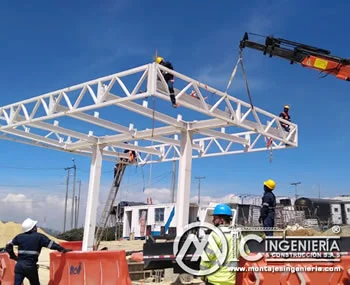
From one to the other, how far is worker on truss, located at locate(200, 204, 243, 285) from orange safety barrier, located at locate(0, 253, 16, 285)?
6.54 meters

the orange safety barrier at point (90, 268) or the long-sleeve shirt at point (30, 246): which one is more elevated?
the long-sleeve shirt at point (30, 246)

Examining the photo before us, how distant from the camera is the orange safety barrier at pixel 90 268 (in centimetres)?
842

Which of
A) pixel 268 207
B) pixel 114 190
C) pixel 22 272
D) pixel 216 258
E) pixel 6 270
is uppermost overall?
pixel 114 190

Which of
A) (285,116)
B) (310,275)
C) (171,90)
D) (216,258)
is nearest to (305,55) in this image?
(285,116)

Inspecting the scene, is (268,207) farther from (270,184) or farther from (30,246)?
(30,246)

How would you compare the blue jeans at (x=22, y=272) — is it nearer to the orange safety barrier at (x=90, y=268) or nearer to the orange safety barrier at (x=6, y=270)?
the orange safety barrier at (x=90, y=268)

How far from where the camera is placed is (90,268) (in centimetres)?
895

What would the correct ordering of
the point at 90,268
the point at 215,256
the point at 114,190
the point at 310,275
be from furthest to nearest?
the point at 114,190, the point at 90,268, the point at 310,275, the point at 215,256

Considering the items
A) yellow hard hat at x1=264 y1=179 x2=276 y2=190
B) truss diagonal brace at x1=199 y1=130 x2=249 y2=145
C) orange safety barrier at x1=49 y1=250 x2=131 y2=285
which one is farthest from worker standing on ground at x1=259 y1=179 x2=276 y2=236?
orange safety barrier at x1=49 y1=250 x2=131 y2=285

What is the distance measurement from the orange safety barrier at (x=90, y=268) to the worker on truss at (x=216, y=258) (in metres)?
3.64

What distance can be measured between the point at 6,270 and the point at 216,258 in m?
7.15

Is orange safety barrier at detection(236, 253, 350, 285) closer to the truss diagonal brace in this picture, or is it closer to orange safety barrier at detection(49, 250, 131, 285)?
orange safety barrier at detection(49, 250, 131, 285)

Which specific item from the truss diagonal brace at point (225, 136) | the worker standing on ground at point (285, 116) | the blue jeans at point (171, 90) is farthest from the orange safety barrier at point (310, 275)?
the worker standing on ground at point (285, 116)

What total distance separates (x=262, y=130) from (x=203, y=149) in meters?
3.63
